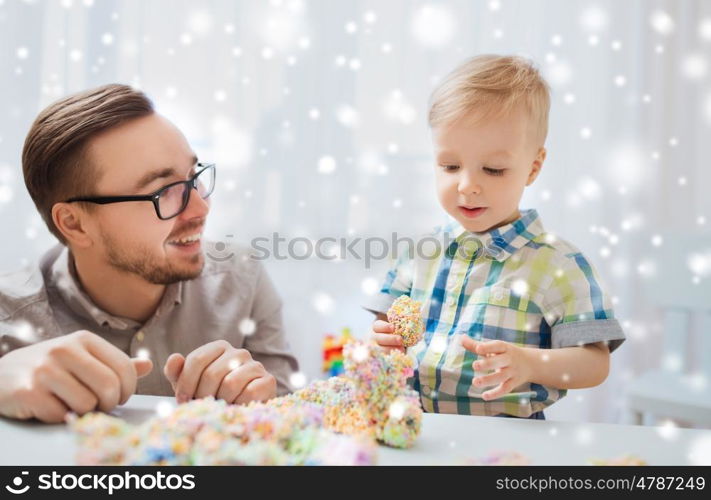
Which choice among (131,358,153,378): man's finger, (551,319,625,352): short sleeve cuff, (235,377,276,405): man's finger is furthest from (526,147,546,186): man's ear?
(131,358,153,378): man's finger

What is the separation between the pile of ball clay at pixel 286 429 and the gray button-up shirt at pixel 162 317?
365mm

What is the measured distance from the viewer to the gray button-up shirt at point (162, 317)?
992mm

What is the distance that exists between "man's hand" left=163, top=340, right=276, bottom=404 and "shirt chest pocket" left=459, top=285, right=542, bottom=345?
0.97 ft

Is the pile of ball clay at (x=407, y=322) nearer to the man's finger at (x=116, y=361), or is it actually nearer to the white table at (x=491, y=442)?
the white table at (x=491, y=442)

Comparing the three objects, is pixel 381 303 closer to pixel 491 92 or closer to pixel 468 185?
pixel 468 185

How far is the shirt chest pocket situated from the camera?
848 millimetres

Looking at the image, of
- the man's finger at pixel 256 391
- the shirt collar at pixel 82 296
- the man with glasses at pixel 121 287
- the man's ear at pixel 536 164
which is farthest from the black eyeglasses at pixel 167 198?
the man's ear at pixel 536 164

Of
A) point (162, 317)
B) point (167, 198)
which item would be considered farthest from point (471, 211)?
point (162, 317)

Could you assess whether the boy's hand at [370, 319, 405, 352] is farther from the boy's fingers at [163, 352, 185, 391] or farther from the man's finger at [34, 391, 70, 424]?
the man's finger at [34, 391, 70, 424]

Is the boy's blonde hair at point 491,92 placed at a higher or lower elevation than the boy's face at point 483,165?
higher

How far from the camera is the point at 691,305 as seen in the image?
1651 millimetres

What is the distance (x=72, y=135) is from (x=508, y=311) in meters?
0.67

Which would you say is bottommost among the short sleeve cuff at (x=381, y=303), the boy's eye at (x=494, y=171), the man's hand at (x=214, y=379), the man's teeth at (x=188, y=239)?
the man's hand at (x=214, y=379)

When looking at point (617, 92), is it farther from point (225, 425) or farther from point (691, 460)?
point (225, 425)
